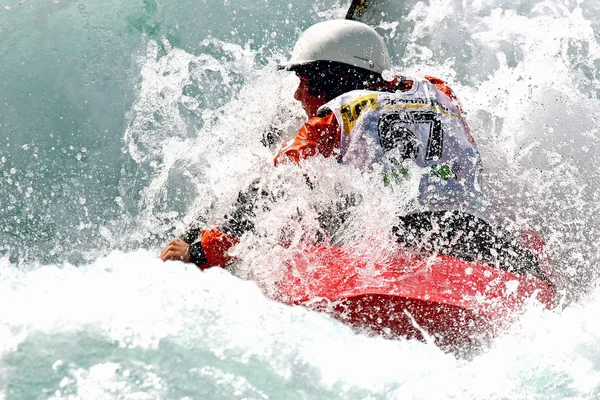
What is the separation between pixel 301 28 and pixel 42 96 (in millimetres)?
1766

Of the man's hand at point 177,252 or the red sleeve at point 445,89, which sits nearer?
the man's hand at point 177,252

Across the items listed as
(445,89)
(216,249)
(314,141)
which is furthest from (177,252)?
(445,89)

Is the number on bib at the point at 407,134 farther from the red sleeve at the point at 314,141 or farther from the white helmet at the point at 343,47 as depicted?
the white helmet at the point at 343,47

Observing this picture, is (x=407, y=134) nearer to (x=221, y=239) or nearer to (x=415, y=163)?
(x=415, y=163)

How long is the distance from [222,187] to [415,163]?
106cm

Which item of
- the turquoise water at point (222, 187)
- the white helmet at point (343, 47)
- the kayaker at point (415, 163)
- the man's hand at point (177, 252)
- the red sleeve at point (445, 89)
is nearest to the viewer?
the turquoise water at point (222, 187)

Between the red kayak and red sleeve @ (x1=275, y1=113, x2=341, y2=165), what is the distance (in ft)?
1.55

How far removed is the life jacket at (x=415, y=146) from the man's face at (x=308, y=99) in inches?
14.7

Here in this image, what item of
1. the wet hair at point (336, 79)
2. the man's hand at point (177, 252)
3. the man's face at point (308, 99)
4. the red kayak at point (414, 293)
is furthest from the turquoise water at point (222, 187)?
the wet hair at point (336, 79)

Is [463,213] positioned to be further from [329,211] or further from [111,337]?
[111,337]

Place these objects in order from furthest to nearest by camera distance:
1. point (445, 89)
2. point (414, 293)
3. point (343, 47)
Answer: point (445, 89)
point (343, 47)
point (414, 293)

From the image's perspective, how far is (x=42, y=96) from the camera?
4.89m

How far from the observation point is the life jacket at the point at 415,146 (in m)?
3.27

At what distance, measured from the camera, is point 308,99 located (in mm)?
3855
